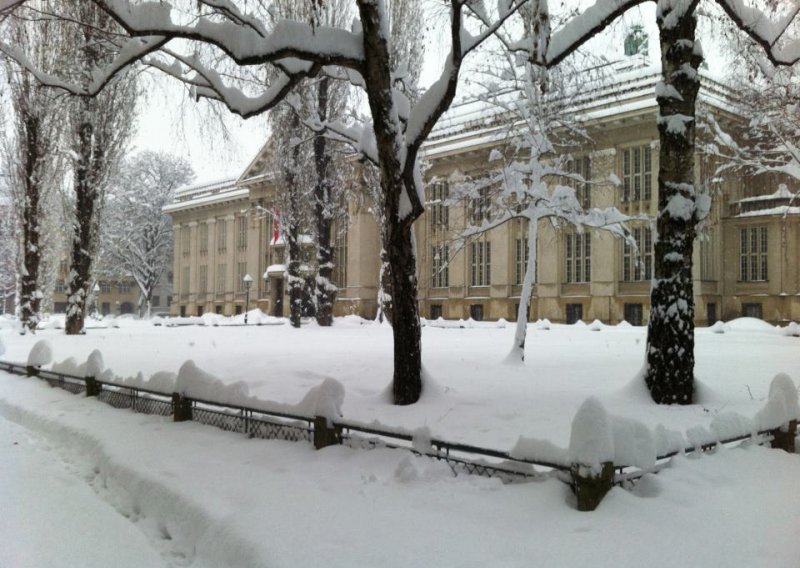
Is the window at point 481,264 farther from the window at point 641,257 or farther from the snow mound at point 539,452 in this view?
the snow mound at point 539,452

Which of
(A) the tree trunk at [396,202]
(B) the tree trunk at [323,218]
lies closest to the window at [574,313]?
(B) the tree trunk at [323,218]

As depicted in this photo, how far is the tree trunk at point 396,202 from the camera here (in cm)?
867

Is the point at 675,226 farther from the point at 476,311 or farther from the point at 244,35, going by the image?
the point at 476,311

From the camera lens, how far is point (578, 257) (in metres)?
36.1

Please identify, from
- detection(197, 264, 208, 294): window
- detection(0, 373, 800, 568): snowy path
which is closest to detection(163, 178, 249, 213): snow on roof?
detection(197, 264, 208, 294): window

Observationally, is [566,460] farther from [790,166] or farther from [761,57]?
[790,166]

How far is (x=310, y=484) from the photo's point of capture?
5.65 meters

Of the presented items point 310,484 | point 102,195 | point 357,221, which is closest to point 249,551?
point 310,484

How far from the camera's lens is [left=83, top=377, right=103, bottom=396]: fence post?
11411 mm

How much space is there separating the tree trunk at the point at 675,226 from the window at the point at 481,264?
3068 centimetres

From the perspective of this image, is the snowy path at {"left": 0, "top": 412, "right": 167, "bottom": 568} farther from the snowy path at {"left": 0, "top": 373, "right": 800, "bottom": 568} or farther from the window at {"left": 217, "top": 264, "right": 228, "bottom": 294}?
the window at {"left": 217, "top": 264, "right": 228, "bottom": 294}

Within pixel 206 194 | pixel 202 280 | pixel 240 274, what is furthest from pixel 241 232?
pixel 202 280

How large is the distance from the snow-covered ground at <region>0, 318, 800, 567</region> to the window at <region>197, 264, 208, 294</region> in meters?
52.1

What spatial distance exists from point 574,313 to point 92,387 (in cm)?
2873
